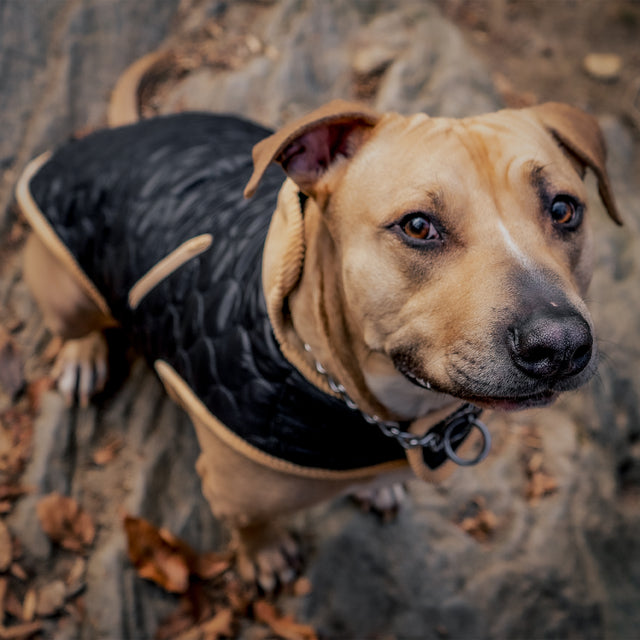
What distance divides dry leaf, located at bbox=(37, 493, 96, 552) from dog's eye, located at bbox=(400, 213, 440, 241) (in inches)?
93.0

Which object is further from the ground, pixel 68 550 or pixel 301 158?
pixel 301 158

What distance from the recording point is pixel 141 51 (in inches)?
194

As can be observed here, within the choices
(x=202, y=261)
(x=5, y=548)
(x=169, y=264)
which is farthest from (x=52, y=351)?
(x=202, y=261)

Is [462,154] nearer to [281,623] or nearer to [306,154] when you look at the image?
[306,154]

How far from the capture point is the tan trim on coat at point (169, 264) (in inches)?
102

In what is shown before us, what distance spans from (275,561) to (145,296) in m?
1.50

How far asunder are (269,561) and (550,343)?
2.06 meters

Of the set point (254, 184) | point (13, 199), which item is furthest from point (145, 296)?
point (13, 199)

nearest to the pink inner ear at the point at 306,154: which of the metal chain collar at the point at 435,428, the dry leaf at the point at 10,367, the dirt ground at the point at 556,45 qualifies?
the metal chain collar at the point at 435,428

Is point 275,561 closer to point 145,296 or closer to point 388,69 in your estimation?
point 145,296

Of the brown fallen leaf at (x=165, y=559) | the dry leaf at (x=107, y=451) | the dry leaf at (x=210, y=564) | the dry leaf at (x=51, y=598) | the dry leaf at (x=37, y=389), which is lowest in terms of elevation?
the dry leaf at (x=210, y=564)

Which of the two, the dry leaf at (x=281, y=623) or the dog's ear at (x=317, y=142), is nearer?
the dog's ear at (x=317, y=142)

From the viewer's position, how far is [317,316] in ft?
6.94

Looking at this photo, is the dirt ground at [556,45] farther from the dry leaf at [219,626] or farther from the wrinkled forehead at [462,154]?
the dry leaf at [219,626]
